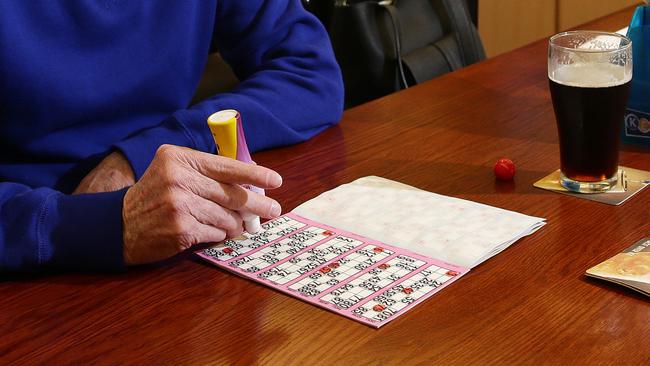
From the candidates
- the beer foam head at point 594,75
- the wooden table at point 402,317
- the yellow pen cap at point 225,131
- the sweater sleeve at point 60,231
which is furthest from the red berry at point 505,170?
the sweater sleeve at point 60,231

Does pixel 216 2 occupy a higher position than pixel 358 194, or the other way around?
pixel 216 2

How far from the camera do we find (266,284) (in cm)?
93

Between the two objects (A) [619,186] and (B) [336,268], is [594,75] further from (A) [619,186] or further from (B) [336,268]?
(B) [336,268]

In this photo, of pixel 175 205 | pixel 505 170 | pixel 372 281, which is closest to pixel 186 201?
pixel 175 205

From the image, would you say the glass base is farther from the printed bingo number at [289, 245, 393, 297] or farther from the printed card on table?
the printed bingo number at [289, 245, 393, 297]

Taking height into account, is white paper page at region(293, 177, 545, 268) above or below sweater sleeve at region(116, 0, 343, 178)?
below

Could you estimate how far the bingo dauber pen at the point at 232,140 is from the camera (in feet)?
3.24

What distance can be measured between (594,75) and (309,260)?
16.5 inches

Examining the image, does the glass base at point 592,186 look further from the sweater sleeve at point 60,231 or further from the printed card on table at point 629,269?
the sweater sleeve at point 60,231

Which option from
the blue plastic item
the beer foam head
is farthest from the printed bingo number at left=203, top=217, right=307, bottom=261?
the blue plastic item

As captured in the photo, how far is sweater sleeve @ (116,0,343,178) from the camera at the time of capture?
4.18 feet

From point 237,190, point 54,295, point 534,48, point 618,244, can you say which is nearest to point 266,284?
point 237,190

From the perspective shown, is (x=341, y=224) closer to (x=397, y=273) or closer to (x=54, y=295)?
(x=397, y=273)

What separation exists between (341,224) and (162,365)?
32cm
